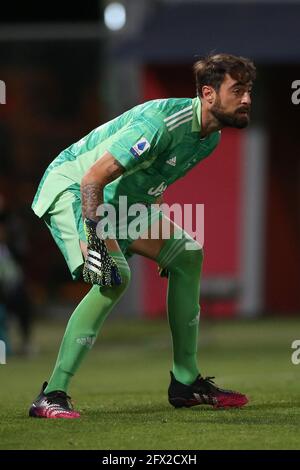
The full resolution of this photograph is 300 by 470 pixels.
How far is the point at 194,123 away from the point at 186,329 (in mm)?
1288

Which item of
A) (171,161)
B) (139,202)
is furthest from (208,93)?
(139,202)

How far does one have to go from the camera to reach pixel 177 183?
22.2 m

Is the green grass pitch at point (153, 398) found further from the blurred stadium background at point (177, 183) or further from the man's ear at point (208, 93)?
the blurred stadium background at point (177, 183)

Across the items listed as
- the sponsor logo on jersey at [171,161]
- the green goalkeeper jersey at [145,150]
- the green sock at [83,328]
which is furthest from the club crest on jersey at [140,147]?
the green sock at [83,328]

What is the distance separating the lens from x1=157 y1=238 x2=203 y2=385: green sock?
7719 millimetres

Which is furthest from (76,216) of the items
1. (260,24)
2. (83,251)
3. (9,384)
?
(260,24)

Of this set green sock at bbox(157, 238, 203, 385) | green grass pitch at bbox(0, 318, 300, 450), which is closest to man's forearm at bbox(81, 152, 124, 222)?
green sock at bbox(157, 238, 203, 385)

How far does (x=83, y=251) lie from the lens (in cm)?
734

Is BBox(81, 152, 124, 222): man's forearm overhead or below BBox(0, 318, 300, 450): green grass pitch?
overhead

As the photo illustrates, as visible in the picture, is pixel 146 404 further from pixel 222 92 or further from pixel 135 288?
pixel 135 288

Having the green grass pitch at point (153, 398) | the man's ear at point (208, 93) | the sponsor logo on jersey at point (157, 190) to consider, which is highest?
the man's ear at point (208, 93)

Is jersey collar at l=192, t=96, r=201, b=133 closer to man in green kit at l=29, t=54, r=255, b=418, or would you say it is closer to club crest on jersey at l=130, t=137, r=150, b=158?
man in green kit at l=29, t=54, r=255, b=418

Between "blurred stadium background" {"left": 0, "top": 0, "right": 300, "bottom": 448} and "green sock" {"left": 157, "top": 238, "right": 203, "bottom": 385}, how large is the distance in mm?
14014

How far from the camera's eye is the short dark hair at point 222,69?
7.32 m
